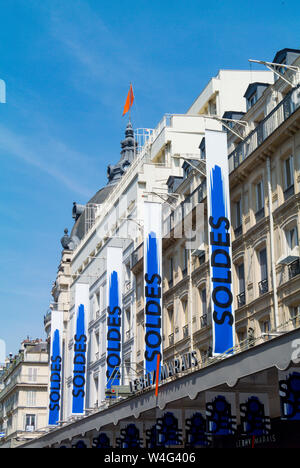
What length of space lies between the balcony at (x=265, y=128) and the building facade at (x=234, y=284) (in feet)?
0.20

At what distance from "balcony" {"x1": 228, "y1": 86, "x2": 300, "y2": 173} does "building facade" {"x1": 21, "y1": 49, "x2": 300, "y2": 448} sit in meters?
0.06

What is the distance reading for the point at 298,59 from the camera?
31812 millimetres

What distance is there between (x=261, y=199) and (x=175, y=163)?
16947 mm

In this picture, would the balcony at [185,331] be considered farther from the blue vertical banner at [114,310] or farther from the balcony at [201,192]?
the balcony at [201,192]

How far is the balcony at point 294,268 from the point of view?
29.0 m

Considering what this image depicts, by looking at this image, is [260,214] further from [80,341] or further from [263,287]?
[80,341]

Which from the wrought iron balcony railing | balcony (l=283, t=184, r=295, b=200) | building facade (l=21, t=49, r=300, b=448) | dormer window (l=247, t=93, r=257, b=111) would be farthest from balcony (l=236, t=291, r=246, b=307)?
dormer window (l=247, t=93, r=257, b=111)

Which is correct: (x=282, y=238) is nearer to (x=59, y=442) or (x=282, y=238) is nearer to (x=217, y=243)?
(x=217, y=243)

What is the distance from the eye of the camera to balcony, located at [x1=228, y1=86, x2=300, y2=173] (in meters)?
30.2

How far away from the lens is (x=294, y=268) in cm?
2927

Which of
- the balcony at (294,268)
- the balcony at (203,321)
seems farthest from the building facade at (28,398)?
the balcony at (294,268)

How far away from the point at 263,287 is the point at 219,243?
2.83 m

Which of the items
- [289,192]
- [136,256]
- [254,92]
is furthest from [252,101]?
[136,256]

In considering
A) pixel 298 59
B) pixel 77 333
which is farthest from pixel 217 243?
pixel 77 333
